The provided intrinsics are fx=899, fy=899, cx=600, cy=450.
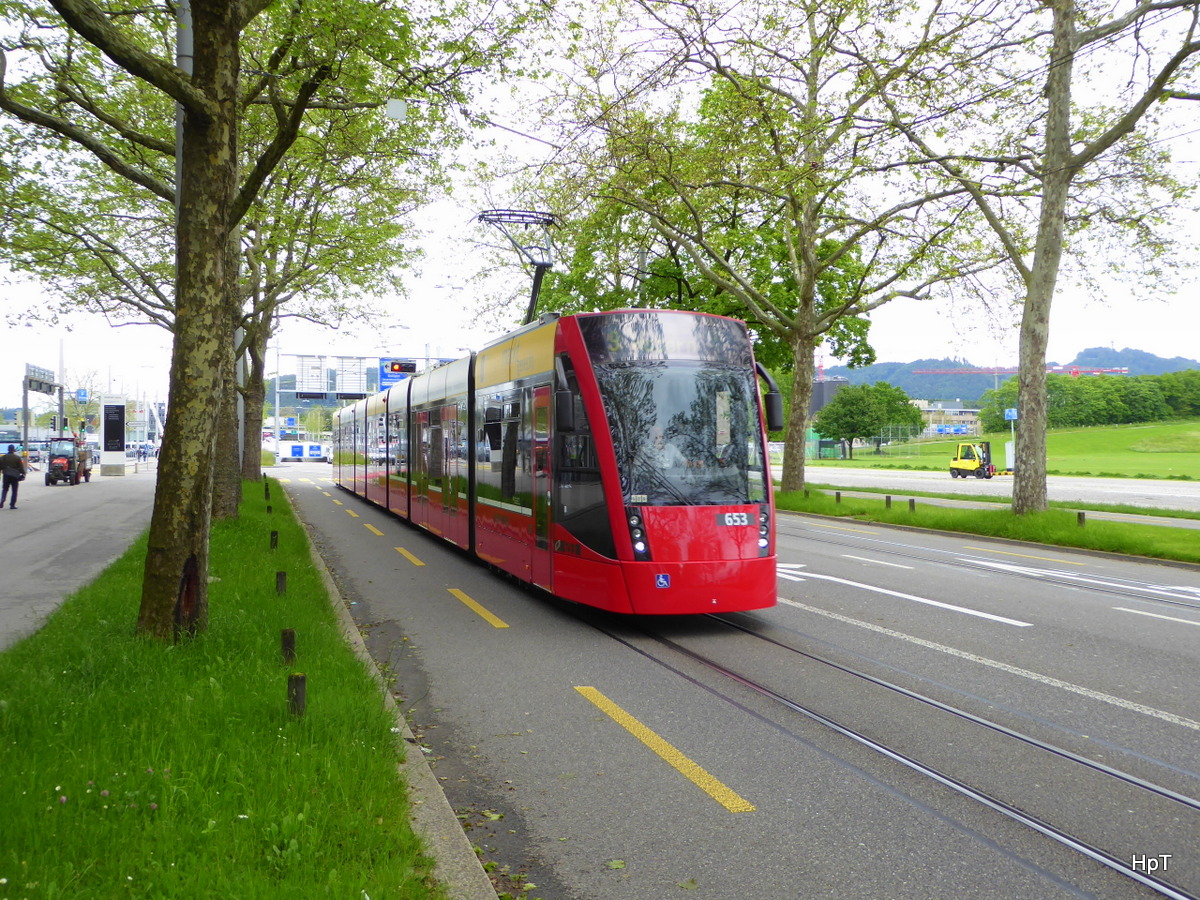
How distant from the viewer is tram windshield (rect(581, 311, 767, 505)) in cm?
862

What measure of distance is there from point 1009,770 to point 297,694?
4.09 metres

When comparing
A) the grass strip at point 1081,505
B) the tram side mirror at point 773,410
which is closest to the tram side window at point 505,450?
the tram side mirror at point 773,410

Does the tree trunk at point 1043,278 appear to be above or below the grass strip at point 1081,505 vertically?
above

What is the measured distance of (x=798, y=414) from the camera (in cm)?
2580

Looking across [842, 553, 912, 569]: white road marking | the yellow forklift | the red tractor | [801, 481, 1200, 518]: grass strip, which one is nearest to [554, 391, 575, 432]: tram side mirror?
[842, 553, 912, 569]: white road marking

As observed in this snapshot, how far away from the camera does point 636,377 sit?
8891mm

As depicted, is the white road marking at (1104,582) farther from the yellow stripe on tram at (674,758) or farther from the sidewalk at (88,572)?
the sidewalk at (88,572)

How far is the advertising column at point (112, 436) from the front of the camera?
47.2 m

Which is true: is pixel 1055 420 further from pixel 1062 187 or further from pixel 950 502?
pixel 1062 187

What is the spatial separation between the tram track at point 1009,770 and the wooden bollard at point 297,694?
2.96 metres

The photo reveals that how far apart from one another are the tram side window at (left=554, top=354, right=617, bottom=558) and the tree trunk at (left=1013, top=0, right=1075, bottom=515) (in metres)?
12.0

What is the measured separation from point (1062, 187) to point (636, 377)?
12.7 meters

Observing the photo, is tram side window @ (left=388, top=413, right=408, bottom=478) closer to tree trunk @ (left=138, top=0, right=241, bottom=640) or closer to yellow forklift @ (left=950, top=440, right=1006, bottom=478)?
tree trunk @ (left=138, top=0, right=241, bottom=640)

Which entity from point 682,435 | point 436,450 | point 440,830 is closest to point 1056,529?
point 682,435
